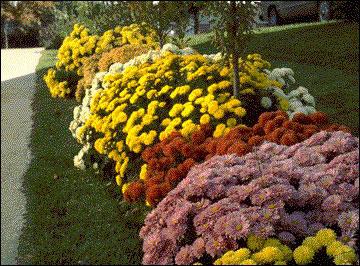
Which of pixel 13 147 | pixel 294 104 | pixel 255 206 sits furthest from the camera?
pixel 13 147

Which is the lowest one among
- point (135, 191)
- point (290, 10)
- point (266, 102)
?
point (290, 10)

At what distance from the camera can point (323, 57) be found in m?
11.8

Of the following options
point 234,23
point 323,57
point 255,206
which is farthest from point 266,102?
point 323,57

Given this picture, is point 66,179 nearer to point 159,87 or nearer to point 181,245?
point 159,87

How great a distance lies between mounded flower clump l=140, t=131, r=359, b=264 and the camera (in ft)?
11.5

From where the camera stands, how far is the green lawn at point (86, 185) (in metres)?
4.99

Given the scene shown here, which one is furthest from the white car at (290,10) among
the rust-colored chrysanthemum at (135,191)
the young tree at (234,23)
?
the rust-colored chrysanthemum at (135,191)

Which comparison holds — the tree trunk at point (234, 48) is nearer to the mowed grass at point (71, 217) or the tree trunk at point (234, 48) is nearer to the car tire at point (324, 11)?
the mowed grass at point (71, 217)

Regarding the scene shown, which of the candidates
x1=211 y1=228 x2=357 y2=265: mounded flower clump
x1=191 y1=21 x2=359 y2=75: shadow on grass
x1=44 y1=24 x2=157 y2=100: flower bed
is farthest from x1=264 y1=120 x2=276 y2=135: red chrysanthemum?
x1=44 y1=24 x2=157 y2=100: flower bed

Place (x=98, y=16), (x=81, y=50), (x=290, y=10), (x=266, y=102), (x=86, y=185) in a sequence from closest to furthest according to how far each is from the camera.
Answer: (x=266, y=102), (x=86, y=185), (x=81, y=50), (x=98, y=16), (x=290, y=10)

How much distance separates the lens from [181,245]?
3.69 metres

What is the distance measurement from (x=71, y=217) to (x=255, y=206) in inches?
94.9

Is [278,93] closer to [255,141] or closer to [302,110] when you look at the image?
[302,110]

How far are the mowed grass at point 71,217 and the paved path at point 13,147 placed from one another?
86 mm
